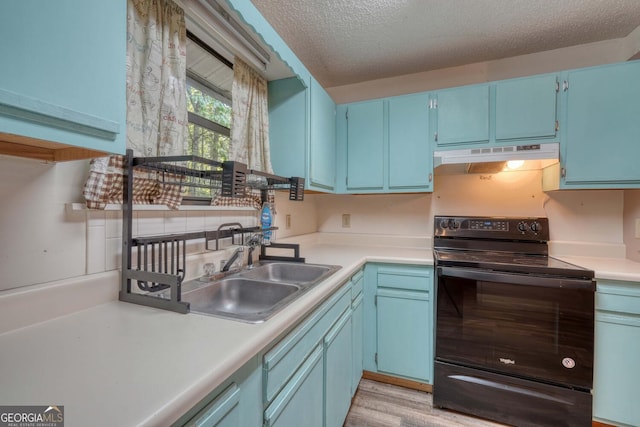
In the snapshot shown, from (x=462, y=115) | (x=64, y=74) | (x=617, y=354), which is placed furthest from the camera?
(x=462, y=115)

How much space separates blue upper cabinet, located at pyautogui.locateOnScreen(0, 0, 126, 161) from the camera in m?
0.49

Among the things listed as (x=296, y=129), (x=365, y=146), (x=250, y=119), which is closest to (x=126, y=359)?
(x=250, y=119)

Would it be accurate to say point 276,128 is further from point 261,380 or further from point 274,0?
point 261,380

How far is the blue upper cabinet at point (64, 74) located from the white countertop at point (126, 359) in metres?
0.46

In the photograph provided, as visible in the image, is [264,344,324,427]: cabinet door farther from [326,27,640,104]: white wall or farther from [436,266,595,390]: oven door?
[326,27,640,104]: white wall

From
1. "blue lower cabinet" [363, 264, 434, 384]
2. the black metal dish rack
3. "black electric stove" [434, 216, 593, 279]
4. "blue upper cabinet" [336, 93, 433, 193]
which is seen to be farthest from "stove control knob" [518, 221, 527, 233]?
the black metal dish rack

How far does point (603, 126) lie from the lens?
5.59ft

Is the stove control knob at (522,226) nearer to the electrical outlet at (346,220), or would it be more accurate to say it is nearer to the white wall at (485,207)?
the white wall at (485,207)

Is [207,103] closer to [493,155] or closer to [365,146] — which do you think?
[365,146]

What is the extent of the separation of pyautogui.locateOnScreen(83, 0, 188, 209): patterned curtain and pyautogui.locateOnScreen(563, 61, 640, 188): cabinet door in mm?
2300

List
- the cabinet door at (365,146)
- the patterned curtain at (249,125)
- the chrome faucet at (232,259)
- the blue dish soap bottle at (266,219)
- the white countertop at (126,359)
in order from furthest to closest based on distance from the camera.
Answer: the cabinet door at (365,146)
the blue dish soap bottle at (266,219)
the patterned curtain at (249,125)
the chrome faucet at (232,259)
the white countertop at (126,359)

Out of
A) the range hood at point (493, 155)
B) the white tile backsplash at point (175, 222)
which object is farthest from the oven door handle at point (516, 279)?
the white tile backsplash at point (175, 222)

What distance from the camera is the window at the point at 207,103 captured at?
1452 mm

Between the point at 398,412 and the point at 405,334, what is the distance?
17.7 inches
